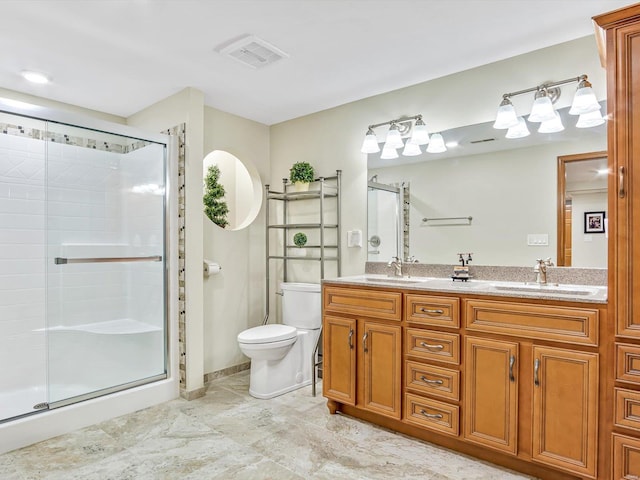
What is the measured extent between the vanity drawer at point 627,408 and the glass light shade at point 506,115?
5.07 ft

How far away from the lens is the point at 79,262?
272 centimetres

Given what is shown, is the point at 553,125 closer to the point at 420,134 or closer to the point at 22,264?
the point at 420,134

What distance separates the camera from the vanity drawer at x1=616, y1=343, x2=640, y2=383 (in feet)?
5.20

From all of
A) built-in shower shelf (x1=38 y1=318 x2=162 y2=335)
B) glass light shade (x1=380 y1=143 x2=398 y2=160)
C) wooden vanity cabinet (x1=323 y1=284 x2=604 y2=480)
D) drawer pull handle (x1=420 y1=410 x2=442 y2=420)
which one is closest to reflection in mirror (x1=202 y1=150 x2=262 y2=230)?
built-in shower shelf (x1=38 y1=318 x2=162 y2=335)

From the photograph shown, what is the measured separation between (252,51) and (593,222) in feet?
7.30

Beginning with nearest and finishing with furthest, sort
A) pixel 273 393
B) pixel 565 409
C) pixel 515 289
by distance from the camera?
1. pixel 565 409
2. pixel 515 289
3. pixel 273 393

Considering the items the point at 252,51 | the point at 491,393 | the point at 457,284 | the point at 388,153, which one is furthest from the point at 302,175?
the point at 491,393

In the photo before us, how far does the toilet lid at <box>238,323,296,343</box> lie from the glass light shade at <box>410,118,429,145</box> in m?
1.72

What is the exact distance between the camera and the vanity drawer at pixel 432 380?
208 cm

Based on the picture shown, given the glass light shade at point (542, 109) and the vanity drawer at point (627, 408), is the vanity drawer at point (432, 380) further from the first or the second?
→ the glass light shade at point (542, 109)

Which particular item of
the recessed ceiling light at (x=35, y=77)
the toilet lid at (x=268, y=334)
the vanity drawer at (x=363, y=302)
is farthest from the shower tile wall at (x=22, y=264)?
the vanity drawer at (x=363, y=302)

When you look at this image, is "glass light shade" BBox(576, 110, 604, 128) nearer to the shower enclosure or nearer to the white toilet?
the white toilet

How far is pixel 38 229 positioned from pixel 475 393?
3.25 metres

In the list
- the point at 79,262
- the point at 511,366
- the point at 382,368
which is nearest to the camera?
the point at 511,366
